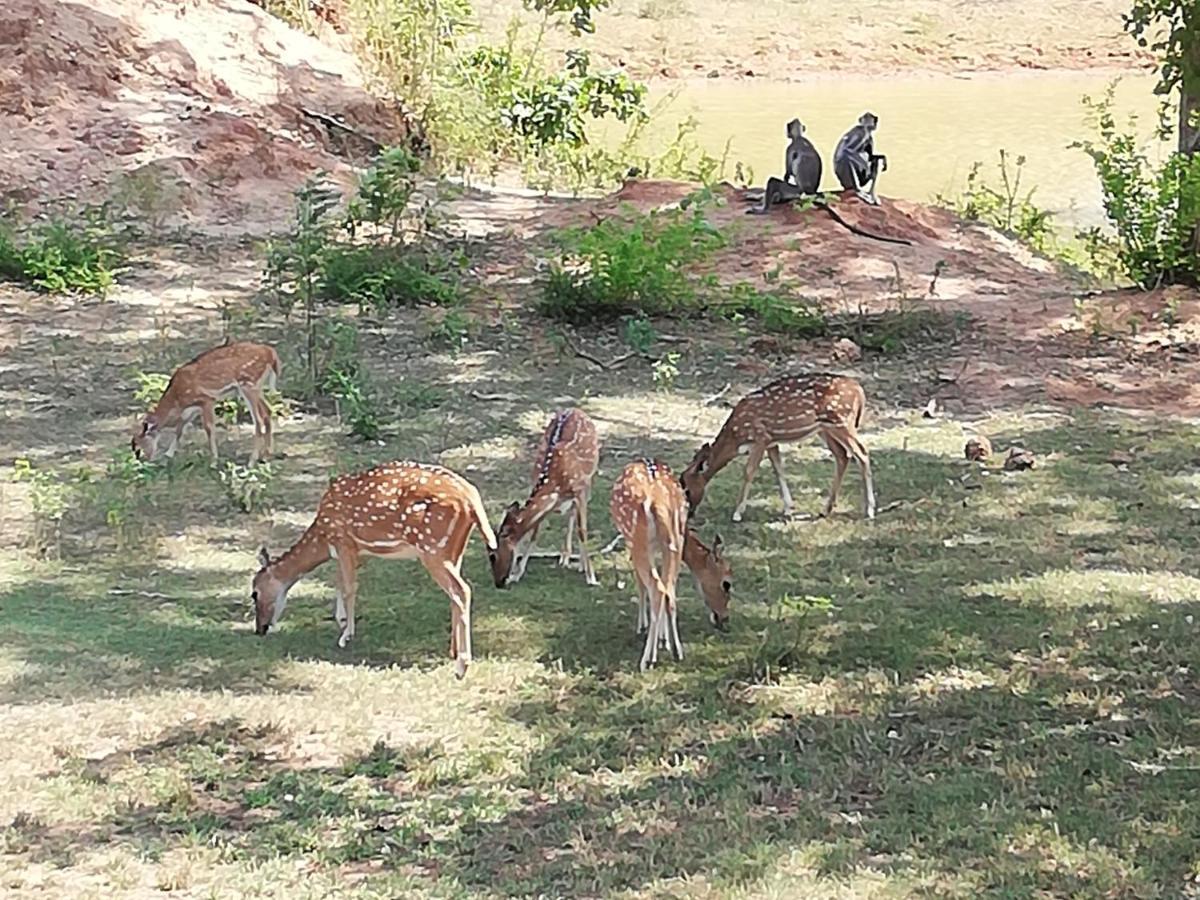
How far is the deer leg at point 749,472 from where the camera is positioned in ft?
27.6

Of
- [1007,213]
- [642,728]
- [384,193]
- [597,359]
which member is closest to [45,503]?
[642,728]

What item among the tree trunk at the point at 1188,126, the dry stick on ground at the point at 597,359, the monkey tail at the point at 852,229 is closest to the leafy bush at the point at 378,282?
the dry stick on ground at the point at 597,359

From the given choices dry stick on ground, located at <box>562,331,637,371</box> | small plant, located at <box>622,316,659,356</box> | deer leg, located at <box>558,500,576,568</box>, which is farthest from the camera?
small plant, located at <box>622,316,659,356</box>

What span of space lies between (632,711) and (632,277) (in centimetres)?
637

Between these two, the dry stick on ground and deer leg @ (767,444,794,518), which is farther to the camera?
the dry stick on ground

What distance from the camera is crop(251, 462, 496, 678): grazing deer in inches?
259

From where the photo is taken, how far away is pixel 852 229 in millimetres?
14758

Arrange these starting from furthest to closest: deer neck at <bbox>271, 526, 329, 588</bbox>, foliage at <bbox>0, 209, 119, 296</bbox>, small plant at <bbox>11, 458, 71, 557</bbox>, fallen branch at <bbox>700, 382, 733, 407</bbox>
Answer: foliage at <bbox>0, 209, 119, 296</bbox> < fallen branch at <bbox>700, 382, 733, 407</bbox> < small plant at <bbox>11, 458, 71, 557</bbox> < deer neck at <bbox>271, 526, 329, 588</bbox>

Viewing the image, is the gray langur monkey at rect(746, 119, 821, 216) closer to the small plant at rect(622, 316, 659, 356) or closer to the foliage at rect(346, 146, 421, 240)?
the foliage at rect(346, 146, 421, 240)

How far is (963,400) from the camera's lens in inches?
426

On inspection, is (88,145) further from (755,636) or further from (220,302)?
(755,636)

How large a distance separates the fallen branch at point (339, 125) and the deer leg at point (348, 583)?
11398mm

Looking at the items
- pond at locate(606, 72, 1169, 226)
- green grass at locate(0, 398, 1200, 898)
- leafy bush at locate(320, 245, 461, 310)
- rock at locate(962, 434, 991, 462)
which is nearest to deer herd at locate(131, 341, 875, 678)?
green grass at locate(0, 398, 1200, 898)

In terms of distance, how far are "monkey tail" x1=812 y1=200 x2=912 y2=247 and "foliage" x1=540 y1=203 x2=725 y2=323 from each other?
2340mm
